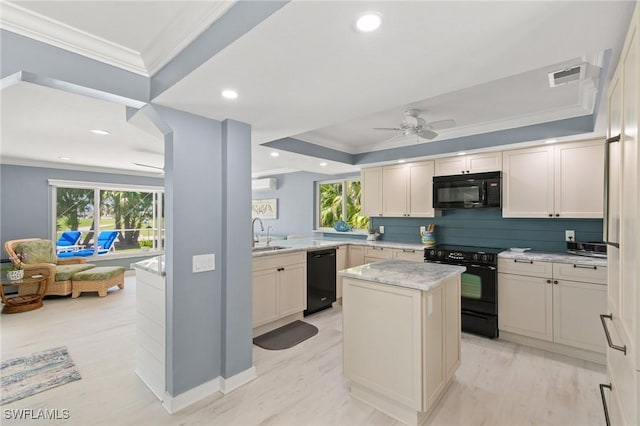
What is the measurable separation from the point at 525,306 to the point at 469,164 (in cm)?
180

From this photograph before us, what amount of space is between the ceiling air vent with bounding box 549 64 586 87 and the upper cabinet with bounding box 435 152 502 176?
5.06ft

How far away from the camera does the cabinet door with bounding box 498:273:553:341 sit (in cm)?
310

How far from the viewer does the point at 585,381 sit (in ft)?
8.29

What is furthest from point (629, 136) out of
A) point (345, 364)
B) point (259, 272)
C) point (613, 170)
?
point (259, 272)

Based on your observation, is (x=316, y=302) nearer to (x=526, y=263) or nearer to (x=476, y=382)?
(x=476, y=382)

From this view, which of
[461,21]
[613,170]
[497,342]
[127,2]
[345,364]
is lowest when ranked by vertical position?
[497,342]

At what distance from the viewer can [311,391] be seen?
94.1 inches

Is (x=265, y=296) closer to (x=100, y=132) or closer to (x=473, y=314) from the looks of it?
(x=473, y=314)

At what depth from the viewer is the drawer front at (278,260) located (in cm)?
346

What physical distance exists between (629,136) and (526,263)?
8.03ft

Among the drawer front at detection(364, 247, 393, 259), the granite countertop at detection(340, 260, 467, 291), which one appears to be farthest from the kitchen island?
the drawer front at detection(364, 247, 393, 259)

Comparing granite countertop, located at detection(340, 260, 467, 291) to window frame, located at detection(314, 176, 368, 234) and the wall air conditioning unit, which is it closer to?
window frame, located at detection(314, 176, 368, 234)

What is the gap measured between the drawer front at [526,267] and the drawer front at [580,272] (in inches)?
2.6

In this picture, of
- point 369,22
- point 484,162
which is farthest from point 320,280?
point 369,22
